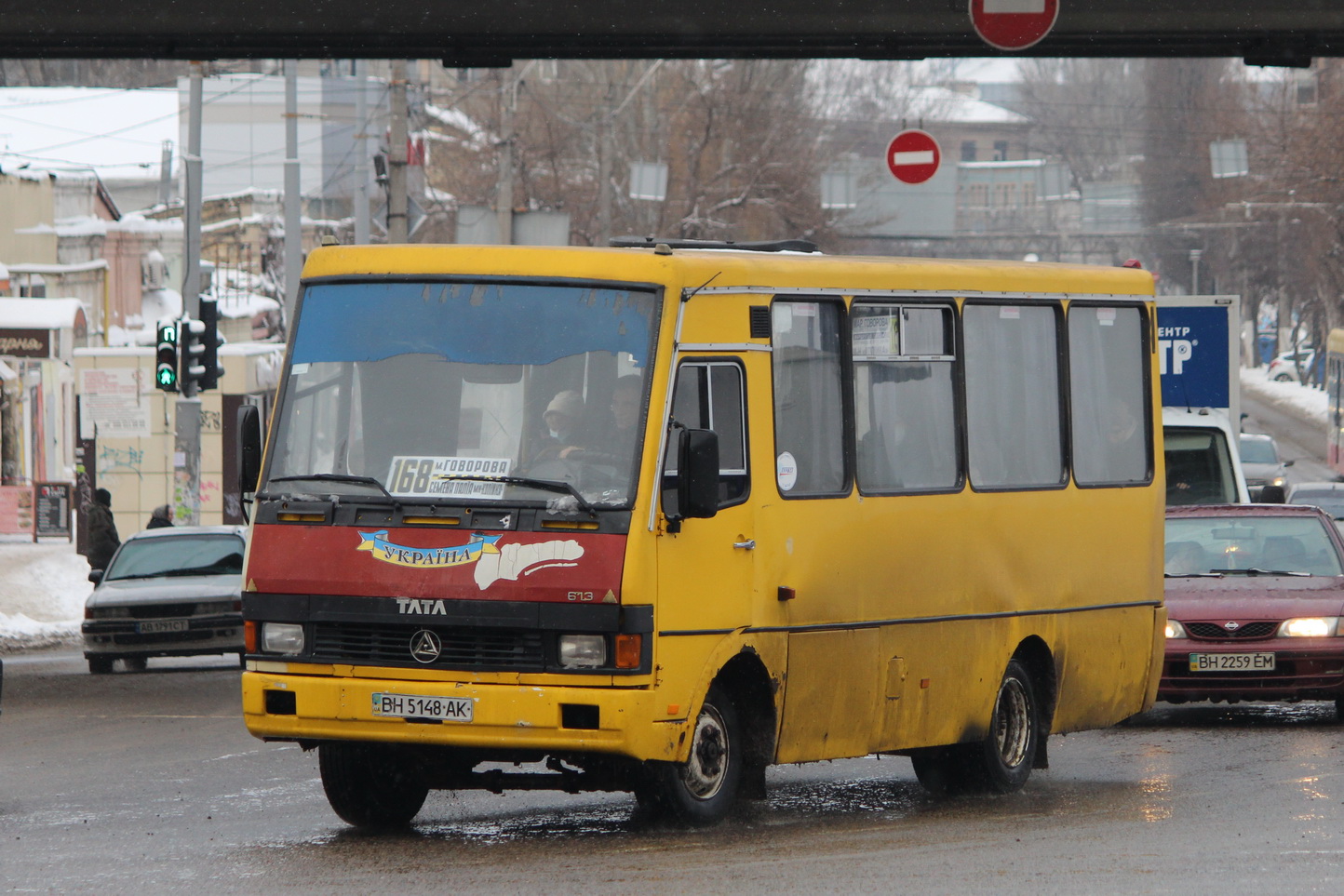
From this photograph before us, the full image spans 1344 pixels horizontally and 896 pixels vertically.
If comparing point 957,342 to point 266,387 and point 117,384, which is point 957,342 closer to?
point 117,384

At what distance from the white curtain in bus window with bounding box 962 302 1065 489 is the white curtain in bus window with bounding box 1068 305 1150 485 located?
0.72 feet

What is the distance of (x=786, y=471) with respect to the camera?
9.88 metres

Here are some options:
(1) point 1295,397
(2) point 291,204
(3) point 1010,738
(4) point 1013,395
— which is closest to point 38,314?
(2) point 291,204

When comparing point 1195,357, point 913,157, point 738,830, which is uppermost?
point 913,157

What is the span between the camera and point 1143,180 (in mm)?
110750

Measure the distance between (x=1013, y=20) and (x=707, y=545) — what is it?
29.6 feet

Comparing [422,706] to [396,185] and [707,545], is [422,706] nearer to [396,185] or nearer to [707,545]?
[707,545]

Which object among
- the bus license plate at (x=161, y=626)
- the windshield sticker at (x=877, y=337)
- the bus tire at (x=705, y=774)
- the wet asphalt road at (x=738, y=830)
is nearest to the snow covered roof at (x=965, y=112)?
the bus license plate at (x=161, y=626)

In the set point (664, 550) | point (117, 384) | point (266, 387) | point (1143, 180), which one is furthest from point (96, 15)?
point (1143, 180)

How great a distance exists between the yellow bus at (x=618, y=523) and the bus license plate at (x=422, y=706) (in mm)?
12

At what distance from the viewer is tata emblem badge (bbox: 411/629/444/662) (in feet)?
29.6

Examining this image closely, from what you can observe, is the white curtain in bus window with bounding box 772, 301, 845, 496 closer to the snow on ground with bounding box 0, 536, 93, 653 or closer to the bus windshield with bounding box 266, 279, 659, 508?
the bus windshield with bounding box 266, 279, 659, 508

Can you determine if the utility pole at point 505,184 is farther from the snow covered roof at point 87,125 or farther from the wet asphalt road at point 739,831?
the snow covered roof at point 87,125

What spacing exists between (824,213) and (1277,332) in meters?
42.1
